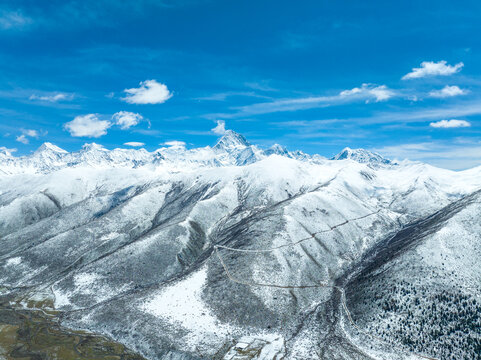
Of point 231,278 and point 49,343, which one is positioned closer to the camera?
point 49,343

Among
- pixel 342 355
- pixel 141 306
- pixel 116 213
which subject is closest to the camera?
pixel 342 355

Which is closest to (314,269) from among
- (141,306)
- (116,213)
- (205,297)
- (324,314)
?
(324,314)

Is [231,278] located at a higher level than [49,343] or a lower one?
higher

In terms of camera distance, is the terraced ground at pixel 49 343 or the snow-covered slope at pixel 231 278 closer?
the terraced ground at pixel 49 343

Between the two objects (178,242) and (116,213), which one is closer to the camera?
(178,242)

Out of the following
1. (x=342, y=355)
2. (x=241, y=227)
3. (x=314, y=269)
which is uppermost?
(x=241, y=227)

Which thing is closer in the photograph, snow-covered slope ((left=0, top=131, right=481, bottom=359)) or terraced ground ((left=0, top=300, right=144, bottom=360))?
terraced ground ((left=0, top=300, right=144, bottom=360))

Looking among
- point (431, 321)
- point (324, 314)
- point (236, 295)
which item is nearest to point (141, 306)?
point (236, 295)

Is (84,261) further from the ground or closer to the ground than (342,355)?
further from the ground

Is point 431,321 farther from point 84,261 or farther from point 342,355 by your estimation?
point 84,261

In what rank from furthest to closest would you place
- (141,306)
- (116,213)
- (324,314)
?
(116,213), (141,306), (324,314)
